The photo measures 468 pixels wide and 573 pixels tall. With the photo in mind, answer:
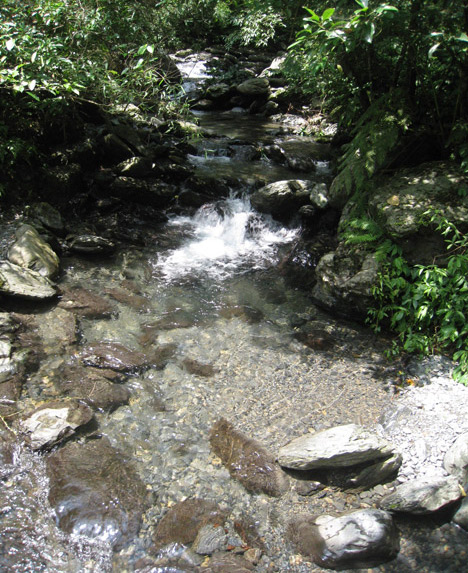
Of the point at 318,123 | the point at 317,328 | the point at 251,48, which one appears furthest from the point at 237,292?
the point at 251,48

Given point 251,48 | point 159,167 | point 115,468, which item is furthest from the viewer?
point 251,48

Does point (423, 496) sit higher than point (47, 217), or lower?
lower

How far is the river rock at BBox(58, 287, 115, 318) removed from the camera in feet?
18.0

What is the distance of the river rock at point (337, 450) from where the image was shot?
353 centimetres

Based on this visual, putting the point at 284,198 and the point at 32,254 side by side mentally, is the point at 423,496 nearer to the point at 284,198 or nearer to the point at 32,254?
the point at 32,254

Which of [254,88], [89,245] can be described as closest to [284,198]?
[89,245]

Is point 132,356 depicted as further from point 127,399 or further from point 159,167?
point 159,167

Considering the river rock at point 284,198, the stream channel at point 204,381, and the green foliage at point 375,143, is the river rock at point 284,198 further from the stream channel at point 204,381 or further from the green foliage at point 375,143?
the green foliage at point 375,143

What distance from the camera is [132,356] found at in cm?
485

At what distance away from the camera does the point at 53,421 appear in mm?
3801

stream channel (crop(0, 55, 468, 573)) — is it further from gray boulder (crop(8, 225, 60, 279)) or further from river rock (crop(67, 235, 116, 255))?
gray boulder (crop(8, 225, 60, 279))

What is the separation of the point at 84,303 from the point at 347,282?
3483 millimetres

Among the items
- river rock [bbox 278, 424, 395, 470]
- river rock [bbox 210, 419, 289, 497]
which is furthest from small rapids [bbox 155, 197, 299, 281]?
river rock [bbox 278, 424, 395, 470]

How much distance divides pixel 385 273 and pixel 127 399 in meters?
3.40
